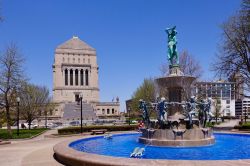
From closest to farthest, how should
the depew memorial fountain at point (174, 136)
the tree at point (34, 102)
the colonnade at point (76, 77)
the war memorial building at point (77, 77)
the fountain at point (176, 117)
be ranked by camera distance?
the depew memorial fountain at point (174, 136), the fountain at point (176, 117), the tree at point (34, 102), the war memorial building at point (77, 77), the colonnade at point (76, 77)

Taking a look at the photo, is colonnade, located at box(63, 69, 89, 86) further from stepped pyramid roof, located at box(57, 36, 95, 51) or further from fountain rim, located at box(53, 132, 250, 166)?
fountain rim, located at box(53, 132, 250, 166)

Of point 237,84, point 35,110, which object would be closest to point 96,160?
point 237,84

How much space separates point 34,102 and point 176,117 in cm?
3580

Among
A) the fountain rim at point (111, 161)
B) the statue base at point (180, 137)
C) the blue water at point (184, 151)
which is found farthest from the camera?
the statue base at point (180, 137)

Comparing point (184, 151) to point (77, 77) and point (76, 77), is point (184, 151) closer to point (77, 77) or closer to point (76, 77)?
point (77, 77)

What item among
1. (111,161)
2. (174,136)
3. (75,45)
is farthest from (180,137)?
(75,45)

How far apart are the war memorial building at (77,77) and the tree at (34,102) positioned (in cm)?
4370

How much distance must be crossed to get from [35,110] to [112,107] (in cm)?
5968

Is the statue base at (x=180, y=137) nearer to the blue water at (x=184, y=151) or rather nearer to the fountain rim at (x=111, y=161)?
the blue water at (x=184, y=151)

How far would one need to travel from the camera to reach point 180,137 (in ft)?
53.3

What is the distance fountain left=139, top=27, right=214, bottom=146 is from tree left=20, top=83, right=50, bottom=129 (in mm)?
27705

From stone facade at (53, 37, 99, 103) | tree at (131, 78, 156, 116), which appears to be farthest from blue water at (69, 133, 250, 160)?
stone facade at (53, 37, 99, 103)

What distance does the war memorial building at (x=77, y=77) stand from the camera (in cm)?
10419

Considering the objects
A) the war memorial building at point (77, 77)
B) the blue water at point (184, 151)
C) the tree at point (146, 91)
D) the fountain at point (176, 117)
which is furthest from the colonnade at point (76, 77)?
the fountain at point (176, 117)
